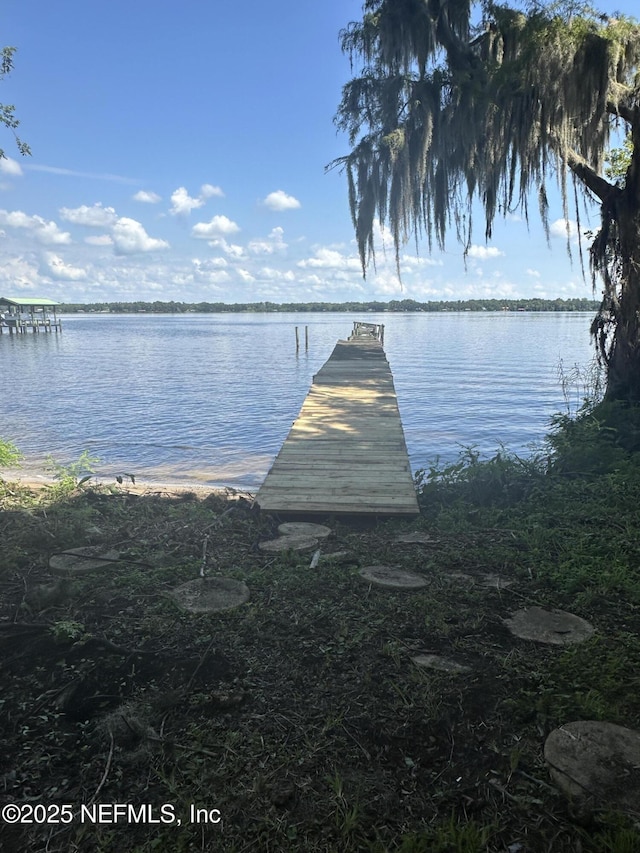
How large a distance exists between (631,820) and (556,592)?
2.12m

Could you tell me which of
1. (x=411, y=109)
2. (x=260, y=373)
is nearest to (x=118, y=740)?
(x=411, y=109)

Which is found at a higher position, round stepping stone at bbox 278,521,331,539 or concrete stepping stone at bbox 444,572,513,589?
concrete stepping stone at bbox 444,572,513,589

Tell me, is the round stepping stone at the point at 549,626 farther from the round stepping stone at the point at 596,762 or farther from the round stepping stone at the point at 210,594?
the round stepping stone at the point at 210,594

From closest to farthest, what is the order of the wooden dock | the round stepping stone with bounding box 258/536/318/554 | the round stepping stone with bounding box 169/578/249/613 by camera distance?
1. the round stepping stone with bounding box 169/578/249/613
2. the round stepping stone with bounding box 258/536/318/554
3. the wooden dock

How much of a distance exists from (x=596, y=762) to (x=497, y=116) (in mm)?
7539

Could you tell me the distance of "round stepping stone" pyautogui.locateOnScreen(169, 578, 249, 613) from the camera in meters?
4.00

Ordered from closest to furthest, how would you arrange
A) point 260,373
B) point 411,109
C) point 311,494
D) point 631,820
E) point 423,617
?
point 631,820 < point 423,617 < point 311,494 < point 411,109 < point 260,373

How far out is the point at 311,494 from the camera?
6551 millimetres

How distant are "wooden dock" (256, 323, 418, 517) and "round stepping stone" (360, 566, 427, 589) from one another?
4.75ft

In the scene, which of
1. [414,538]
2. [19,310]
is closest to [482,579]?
[414,538]

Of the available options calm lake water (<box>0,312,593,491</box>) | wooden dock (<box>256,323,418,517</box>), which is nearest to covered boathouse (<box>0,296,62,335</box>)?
calm lake water (<box>0,312,593,491</box>)

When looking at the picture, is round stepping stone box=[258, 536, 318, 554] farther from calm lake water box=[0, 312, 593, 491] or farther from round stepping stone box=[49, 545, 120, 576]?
calm lake water box=[0, 312, 593, 491]

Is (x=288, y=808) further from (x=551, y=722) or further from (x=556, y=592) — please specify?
(x=556, y=592)

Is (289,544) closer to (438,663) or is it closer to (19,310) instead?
(438,663)
